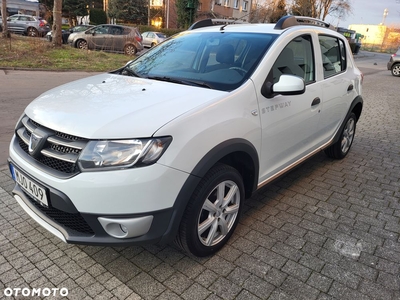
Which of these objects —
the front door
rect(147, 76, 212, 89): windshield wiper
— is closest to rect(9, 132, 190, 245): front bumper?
rect(147, 76, 212, 89): windshield wiper

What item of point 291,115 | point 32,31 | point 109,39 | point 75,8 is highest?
point 75,8

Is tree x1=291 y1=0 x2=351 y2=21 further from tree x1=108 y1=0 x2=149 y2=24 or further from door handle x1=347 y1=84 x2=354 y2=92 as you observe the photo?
door handle x1=347 y1=84 x2=354 y2=92

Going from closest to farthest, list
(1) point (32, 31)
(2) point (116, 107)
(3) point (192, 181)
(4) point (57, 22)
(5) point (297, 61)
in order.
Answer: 1. (3) point (192, 181)
2. (2) point (116, 107)
3. (5) point (297, 61)
4. (4) point (57, 22)
5. (1) point (32, 31)

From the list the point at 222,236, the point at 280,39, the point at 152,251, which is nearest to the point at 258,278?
the point at 222,236

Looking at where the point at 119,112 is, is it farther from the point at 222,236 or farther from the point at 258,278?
the point at 258,278

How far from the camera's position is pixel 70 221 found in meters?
2.27

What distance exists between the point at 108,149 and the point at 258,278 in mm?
1441

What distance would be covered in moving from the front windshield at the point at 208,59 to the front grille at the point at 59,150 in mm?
1135

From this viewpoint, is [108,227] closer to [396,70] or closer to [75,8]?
[396,70]

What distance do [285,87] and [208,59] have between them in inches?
33.9

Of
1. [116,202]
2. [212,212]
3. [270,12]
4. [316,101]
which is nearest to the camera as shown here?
[116,202]

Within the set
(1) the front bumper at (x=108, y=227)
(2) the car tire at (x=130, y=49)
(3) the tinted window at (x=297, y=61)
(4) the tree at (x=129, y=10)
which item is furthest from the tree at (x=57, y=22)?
(4) the tree at (x=129, y=10)

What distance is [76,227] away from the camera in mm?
2254

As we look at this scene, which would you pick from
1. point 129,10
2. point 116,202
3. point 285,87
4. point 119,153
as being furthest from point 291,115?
point 129,10
